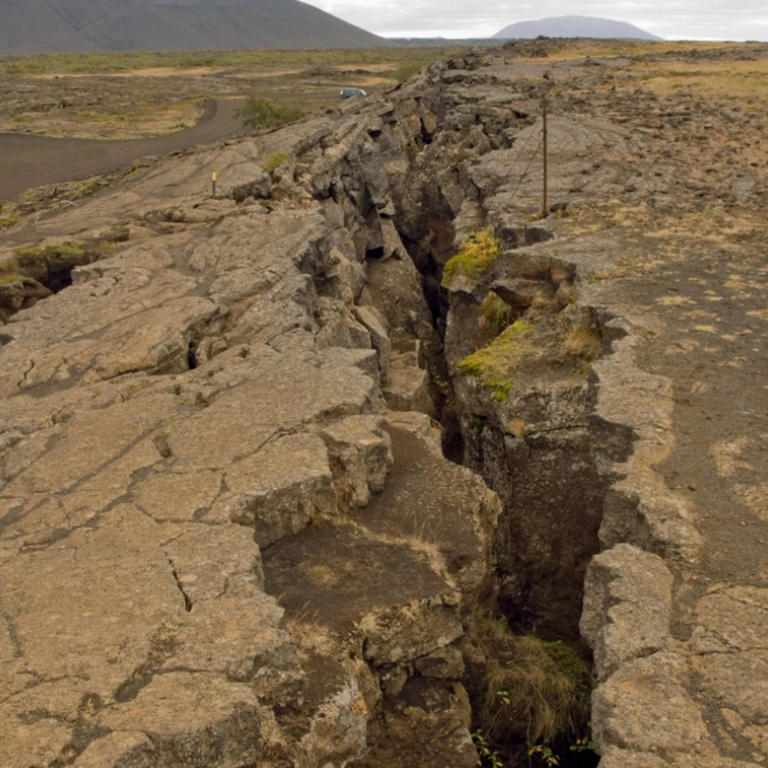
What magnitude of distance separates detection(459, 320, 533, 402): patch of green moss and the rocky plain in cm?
4

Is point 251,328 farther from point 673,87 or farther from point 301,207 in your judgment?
point 673,87

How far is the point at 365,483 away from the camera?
7195mm

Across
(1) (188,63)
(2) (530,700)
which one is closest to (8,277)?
(2) (530,700)

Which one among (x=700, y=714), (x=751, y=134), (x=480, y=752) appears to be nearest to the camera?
(x=700, y=714)

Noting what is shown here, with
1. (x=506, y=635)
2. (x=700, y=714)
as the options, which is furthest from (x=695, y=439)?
(x=700, y=714)

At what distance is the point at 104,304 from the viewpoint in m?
10.9

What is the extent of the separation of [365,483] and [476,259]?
8.23 metres

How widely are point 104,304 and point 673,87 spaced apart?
996 inches

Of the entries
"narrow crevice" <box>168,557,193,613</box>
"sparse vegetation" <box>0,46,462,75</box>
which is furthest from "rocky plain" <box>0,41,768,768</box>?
"sparse vegetation" <box>0,46,462,75</box>

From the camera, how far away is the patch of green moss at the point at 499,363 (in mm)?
9828

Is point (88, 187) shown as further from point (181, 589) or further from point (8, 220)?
point (181, 589)

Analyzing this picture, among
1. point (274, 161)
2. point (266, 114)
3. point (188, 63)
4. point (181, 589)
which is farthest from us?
point (188, 63)

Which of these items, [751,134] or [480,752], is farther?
[751,134]

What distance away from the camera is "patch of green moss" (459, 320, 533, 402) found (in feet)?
32.2
